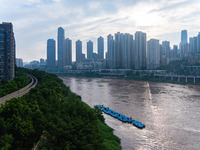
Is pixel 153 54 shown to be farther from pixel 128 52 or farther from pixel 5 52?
pixel 5 52

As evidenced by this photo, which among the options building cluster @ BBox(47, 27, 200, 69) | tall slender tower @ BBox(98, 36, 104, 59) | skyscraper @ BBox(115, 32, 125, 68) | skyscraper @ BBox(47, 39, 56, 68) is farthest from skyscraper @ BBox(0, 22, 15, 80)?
skyscraper @ BBox(47, 39, 56, 68)

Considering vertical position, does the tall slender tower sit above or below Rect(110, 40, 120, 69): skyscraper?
above

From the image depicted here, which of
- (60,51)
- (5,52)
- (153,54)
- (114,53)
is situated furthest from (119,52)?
(5,52)

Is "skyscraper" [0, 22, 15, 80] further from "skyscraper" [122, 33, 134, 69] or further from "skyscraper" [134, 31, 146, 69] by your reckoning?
"skyscraper" [122, 33, 134, 69]

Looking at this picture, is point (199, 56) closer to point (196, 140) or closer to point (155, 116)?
point (155, 116)

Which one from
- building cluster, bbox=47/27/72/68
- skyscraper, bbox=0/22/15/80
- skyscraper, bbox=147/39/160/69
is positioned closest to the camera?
skyscraper, bbox=0/22/15/80

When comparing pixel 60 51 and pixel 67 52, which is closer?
pixel 67 52
